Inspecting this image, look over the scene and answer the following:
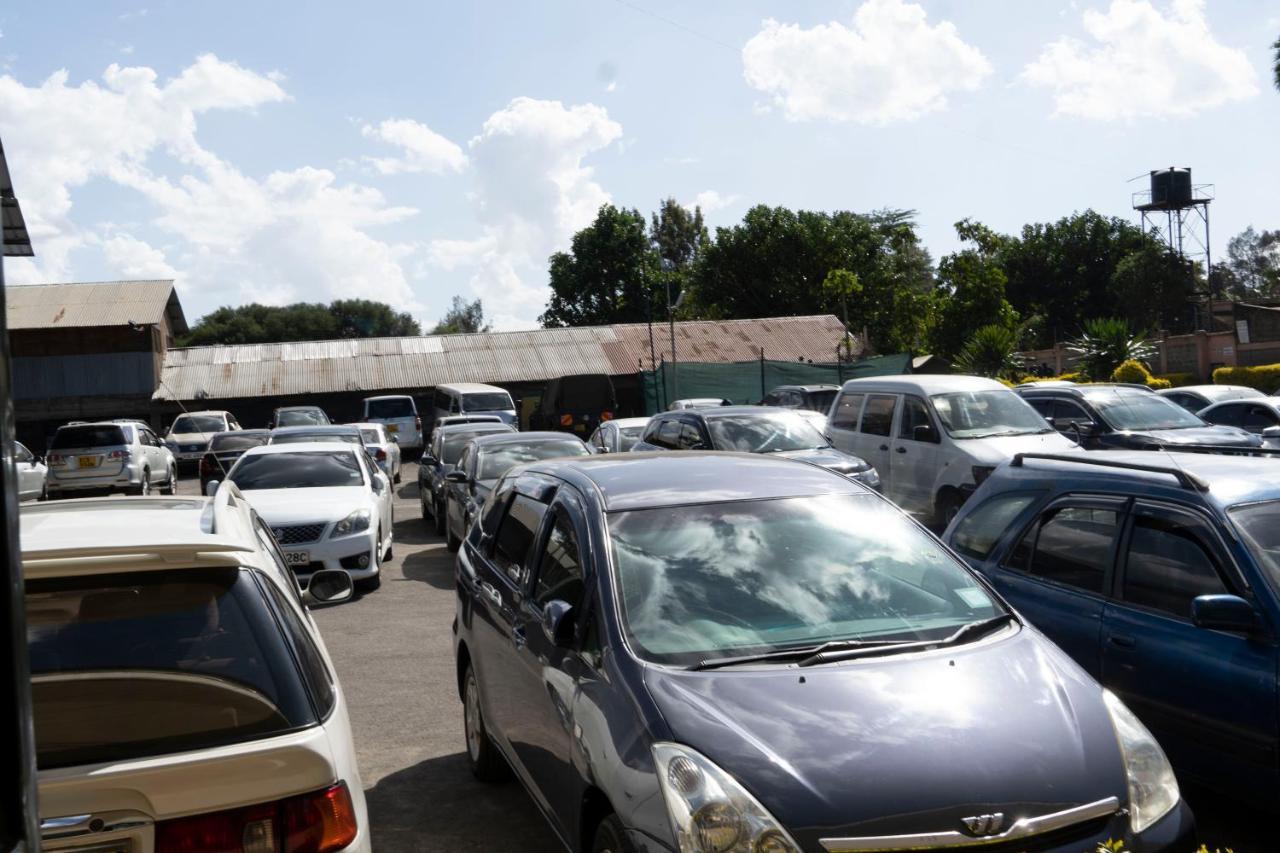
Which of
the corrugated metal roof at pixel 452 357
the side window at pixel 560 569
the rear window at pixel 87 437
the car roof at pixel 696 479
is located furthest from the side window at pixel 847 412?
the corrugated metal roof at pixel 452 357

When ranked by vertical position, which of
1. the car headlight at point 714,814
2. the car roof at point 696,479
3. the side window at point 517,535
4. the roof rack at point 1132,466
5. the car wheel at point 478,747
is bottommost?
the car wheel at point 478,747

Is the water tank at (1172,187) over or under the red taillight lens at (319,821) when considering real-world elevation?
over

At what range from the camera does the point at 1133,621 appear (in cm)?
507

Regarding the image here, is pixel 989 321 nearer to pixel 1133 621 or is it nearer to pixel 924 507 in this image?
pixel 924 507

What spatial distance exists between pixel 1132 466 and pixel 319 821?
13.8 feet

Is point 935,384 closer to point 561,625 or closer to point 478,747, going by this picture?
point 478,747

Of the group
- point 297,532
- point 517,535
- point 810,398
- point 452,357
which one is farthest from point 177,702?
point 452,357

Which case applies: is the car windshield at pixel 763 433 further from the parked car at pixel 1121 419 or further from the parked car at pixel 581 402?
the parked car at pixel 581 402

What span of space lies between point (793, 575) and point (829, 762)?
121 centimetres

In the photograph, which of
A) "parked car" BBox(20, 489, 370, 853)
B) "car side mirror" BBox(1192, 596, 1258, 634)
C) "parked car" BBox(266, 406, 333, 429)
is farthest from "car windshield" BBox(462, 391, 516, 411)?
"parked car" BBox(20, 489, 370, 853)

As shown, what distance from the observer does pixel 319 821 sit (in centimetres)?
287

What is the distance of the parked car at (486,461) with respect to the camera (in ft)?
45.2

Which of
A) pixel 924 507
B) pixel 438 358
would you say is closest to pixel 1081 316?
pixel 438 358

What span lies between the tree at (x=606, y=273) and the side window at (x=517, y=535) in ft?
205
